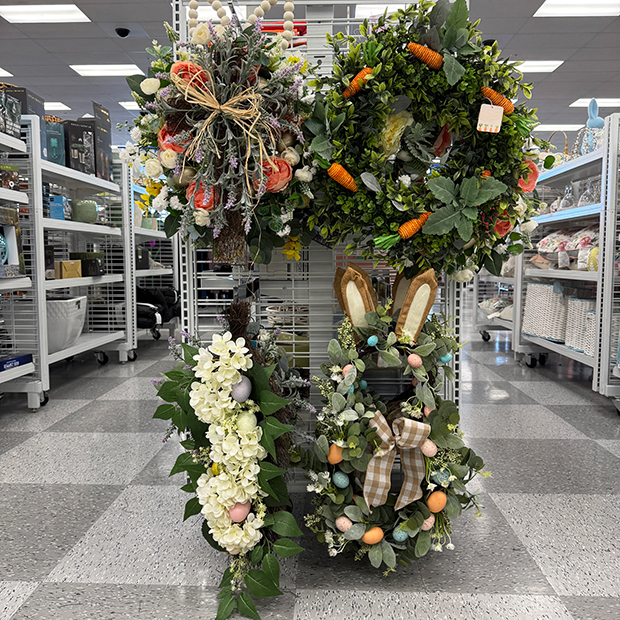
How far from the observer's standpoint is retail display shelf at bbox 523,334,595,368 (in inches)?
116

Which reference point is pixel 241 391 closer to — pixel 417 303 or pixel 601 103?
pixel 417 303

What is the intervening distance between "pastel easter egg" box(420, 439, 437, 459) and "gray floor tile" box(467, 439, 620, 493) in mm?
701

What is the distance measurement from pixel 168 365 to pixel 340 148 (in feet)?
9.99

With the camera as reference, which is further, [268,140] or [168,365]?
[168,365]

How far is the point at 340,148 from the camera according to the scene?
3.97 ft

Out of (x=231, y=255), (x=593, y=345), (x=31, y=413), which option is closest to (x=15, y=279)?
(x=31, y=413)

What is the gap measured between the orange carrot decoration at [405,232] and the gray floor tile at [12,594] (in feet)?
3.88

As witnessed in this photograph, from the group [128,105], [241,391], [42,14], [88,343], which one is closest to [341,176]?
[241,391]

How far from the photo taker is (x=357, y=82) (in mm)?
1175

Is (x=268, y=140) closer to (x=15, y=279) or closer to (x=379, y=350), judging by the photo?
(x=379, y=350)

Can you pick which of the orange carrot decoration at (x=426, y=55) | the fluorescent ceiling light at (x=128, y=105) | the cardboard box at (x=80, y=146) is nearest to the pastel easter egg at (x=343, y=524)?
the orange carrot decoration at (x=426, y=55)

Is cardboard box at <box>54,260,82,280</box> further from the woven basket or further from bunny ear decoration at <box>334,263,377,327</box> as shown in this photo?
the woven basket

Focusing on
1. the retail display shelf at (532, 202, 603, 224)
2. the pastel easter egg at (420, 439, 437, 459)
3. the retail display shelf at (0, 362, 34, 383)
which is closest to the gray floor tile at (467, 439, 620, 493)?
the pastel easter egg at (420, 439, 437, 459)

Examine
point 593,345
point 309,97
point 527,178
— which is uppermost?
point 309,97
